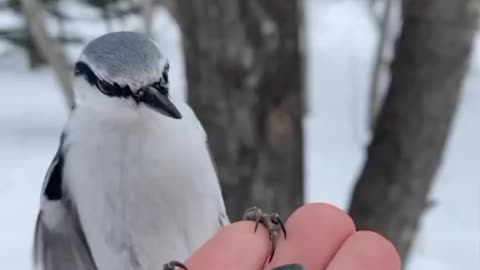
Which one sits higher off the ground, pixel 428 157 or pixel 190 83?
pixel 190 83

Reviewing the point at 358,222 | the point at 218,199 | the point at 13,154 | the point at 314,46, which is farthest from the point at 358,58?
the point at 218,199

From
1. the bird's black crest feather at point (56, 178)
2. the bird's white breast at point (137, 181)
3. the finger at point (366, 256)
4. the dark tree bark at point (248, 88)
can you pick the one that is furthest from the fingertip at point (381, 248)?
the dark tree bark at point (248, 88)

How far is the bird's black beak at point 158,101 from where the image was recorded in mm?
602

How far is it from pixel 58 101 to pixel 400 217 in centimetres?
243

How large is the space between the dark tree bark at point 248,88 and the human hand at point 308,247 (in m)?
0.76

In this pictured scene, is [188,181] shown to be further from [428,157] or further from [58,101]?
[58,101]

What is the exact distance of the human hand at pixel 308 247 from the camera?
64cm

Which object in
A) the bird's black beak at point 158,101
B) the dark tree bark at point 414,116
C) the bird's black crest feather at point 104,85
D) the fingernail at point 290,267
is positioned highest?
the bird's black crest feather at point 104,85

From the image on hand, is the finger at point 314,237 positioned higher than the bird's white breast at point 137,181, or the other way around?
the bird's white breast at point 137,181

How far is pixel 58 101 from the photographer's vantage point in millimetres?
3789

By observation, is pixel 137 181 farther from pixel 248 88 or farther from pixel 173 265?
pixel 248 88

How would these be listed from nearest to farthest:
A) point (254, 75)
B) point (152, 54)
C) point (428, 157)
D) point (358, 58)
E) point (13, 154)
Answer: point (152, 54), point (254, 75), point (428, 157), point (13, 154), point (358, 58)

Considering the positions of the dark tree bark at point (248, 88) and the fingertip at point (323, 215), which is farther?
the dark tree bark at point (248, 88)

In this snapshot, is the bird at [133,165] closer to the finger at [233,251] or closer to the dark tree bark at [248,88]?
the finger at [233,251]
